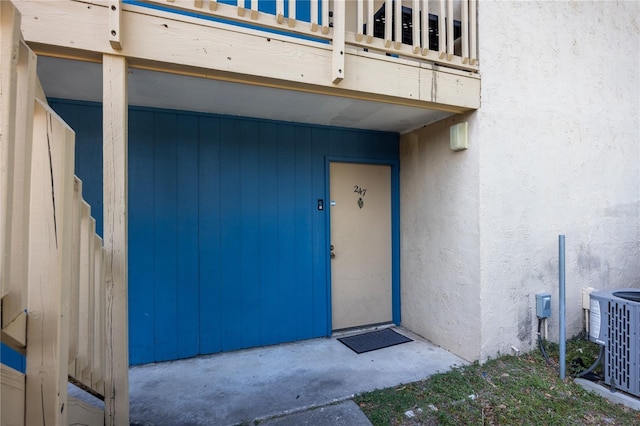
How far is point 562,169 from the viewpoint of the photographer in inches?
133

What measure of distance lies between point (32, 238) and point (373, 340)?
3203 millimetres

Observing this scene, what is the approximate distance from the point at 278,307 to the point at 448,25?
306 cm

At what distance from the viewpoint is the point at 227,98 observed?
2873 millimetres

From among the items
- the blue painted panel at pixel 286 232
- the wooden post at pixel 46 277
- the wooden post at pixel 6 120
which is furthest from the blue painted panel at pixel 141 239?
the wooden post at pixel 6 120

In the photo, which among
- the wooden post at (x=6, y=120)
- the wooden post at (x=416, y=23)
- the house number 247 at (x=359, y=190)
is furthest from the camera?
the house number 247 at (x=359, y=190)

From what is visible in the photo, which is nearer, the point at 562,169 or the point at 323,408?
the point at 323,408

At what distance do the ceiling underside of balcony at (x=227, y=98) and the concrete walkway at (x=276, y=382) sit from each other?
2310mm

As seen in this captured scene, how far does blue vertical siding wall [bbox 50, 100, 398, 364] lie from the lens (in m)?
3.05

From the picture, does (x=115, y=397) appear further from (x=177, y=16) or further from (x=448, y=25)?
(x=448, y=25)

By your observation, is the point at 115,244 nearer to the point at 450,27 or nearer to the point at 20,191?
the point at 20,191

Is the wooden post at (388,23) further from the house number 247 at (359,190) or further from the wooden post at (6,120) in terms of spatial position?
the wooden post at (6,120)

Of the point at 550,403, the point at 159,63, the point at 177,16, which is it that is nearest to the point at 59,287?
the point at 159,63

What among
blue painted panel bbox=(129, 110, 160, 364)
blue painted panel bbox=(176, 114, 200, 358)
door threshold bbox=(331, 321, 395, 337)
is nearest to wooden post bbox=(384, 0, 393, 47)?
blue painted panel bbox=(176, 114, 200, 358)

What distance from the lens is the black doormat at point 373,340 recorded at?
11.2ft
